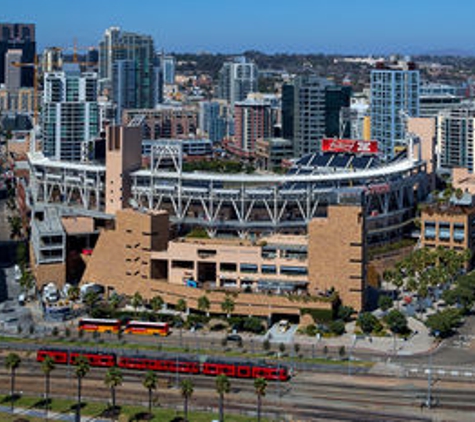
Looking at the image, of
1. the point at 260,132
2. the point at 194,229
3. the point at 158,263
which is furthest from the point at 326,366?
the point at 260,132

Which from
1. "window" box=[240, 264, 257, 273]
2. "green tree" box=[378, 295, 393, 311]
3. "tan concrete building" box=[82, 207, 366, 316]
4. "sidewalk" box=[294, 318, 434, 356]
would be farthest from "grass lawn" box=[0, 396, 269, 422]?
"green tree" box=[378, 295, 393, 311]

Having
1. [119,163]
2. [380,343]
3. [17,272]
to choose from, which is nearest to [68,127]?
[119,163]

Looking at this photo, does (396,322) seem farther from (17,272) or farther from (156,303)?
(17,272)

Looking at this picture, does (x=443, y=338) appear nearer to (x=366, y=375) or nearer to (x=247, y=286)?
(x=366, y=375)

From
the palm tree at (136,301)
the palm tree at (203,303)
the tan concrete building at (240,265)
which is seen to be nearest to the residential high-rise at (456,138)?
the tan concrete building at (240,265)

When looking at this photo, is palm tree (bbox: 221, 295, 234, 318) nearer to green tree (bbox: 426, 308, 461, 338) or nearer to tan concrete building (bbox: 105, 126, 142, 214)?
green tree (bbox: 426, 308, 461, 338)
